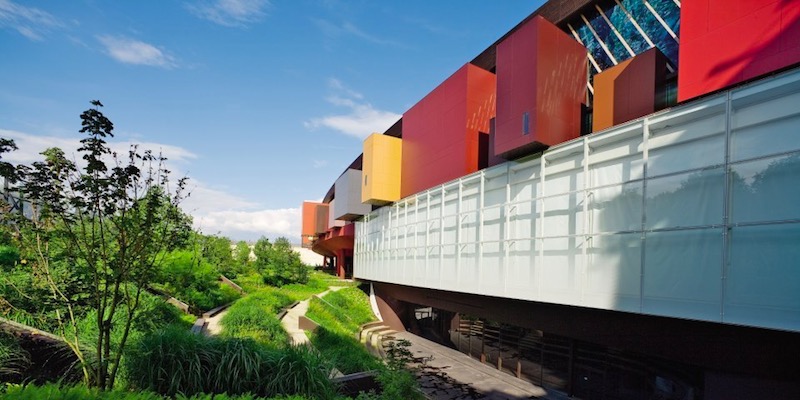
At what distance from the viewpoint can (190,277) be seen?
56.0 feet

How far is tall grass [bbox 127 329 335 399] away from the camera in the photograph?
6758 millimetres

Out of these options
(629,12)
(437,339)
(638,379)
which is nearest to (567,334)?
(638,379)

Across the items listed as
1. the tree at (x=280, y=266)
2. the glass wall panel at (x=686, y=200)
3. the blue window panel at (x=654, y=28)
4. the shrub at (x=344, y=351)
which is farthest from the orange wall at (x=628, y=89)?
the tree at (x=280, y=266)

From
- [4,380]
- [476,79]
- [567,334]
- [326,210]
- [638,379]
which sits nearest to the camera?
[4,380]

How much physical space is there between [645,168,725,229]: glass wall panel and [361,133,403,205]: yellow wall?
1503 centimetres

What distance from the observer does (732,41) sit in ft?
25.5

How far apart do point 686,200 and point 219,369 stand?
1035cm

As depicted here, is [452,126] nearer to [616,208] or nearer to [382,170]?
[382,170]

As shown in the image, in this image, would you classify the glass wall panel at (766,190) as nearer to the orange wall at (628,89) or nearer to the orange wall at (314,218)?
the orange wall at (628,89)

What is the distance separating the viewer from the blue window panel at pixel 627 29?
1181cm

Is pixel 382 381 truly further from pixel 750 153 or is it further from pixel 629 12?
pixel 629 12

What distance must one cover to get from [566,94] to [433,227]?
7.96 meters

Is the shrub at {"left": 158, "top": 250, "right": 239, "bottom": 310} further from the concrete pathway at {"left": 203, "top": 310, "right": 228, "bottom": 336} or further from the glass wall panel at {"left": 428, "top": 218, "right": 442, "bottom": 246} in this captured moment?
the glass wall panel at {"left": 428, "top": 218, "right": 442, "bottom": 246}

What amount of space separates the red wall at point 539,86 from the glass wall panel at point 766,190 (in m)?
4.84
